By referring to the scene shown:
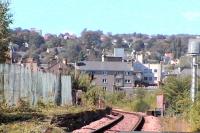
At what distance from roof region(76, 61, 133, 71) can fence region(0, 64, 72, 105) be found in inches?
4138

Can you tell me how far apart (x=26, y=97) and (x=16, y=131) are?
51.6ft

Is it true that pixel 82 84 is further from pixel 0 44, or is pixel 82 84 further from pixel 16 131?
pixel 16 131

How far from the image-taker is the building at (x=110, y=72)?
144562 millimetres

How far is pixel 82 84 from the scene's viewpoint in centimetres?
6756

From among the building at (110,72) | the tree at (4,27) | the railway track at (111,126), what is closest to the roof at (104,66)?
the building at (110,72)

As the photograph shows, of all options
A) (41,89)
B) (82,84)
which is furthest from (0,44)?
(82,84)

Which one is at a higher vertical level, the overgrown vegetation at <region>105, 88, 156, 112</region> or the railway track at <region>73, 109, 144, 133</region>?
the railway track at <region>73, 109, 144, 133</region>

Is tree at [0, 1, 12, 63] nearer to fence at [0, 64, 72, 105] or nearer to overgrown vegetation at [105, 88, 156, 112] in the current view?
fence at [0, 64, 72, 105]

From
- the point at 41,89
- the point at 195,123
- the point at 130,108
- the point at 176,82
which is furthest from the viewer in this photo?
the point at 130,108

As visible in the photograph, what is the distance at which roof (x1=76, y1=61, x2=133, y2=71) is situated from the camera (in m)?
151

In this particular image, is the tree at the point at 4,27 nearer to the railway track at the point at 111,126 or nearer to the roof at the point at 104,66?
the railway track at the point at 111,126

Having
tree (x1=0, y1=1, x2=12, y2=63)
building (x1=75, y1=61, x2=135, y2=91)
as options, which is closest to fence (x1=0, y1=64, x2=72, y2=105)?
tree (x1=0, y1=1, x2=12, y2=63)

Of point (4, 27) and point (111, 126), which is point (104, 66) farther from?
point (4, 27)

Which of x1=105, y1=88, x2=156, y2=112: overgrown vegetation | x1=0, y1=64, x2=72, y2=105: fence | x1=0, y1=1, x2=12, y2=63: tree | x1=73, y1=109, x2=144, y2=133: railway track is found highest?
x1=0, y1=1, x2=12, y2=63: tree
